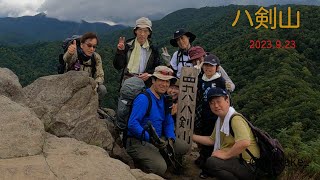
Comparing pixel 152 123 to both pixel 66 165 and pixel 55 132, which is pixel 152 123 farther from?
pixel 66 165

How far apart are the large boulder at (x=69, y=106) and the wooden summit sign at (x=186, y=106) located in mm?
1241

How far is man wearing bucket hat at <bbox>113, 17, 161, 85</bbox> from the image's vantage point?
6441 millimetres

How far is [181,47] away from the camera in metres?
6.78

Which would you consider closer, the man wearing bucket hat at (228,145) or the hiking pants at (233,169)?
the man wearing bucket hat at (228,145)

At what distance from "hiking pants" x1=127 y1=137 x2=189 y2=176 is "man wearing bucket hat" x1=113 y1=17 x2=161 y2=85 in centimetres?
145

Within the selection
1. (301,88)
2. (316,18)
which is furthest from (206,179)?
(316,18)

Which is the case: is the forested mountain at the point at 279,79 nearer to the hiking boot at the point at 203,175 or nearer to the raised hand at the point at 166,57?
the hiking boot at the point at 203,175

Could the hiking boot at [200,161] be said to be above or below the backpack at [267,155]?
below

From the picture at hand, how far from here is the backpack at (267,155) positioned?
489cm

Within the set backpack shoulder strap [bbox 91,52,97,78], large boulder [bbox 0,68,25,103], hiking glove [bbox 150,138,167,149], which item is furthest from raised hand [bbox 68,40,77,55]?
hiking glove [bbox 150,138,167,149]

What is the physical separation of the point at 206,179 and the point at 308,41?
183 ft

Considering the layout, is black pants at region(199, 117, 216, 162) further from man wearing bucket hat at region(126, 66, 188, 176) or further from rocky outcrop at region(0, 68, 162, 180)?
rocky outcrop at region(0, 68, 162, 180)

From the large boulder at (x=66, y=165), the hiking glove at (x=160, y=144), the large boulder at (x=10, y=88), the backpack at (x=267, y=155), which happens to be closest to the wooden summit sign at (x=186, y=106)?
the hiking glove at (x=160, y=144)

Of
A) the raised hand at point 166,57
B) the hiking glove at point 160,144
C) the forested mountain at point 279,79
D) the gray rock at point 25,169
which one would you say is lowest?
the forested mountain at point 279,79
